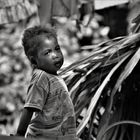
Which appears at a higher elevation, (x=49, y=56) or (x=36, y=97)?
(x=49, y=56)

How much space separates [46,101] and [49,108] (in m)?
0.03

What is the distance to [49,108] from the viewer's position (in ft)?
7.04

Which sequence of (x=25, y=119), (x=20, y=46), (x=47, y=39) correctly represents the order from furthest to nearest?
(x=20, y=46) → (x=47, y=39) → (x=25, y=119)

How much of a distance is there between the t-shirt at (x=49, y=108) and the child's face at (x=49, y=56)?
0.12 ft

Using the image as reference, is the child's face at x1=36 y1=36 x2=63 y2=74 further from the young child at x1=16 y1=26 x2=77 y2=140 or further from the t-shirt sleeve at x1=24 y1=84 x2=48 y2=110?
the t-shirt sleeve at x1=24 y1=84 x2=48 y2=110

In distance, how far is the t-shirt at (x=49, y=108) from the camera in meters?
2.13

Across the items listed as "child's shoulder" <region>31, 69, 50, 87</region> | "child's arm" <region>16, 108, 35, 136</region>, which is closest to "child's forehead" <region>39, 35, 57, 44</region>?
"child's shoulder" <region>31, 69, 50, 87</region>

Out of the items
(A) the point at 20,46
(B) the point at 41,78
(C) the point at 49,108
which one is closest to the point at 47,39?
(B) the point at 41,78

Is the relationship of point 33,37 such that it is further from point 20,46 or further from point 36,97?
point 20,46

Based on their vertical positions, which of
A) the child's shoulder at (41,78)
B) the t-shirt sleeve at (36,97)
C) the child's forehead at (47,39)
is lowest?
the t-shirt sleeve at (36,97)

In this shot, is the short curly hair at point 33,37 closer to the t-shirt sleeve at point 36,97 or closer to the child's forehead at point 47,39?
the child's forehead at point 47,39

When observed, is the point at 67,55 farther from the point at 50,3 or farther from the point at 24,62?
the point at 50,3

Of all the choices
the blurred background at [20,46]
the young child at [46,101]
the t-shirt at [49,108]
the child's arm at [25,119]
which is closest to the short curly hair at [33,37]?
the young child at [46,101]

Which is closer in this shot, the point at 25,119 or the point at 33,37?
the point at 25,119
